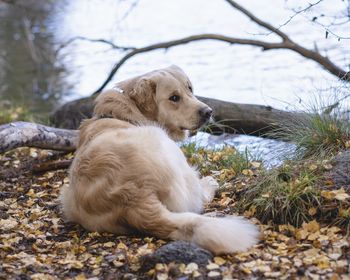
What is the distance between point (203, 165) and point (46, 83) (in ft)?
26.7

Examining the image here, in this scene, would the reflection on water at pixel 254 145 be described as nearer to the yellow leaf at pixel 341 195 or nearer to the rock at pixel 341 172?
the rock at pixel 341 172

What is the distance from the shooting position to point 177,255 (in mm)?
3990

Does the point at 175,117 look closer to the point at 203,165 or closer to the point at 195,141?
the point at 203,165

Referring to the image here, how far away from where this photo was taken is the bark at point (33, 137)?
655 cm

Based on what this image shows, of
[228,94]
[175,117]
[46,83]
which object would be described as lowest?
[46,83]

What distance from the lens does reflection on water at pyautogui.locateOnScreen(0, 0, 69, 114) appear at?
502 inches

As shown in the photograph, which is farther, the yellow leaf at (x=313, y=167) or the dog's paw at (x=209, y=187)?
the dog's paw at (x=209, y=187)

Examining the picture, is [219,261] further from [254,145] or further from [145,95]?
[254,145]

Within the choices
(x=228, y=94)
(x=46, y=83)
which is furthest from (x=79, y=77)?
(x=228, y=94)

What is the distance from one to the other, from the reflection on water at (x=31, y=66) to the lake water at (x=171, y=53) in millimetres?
22

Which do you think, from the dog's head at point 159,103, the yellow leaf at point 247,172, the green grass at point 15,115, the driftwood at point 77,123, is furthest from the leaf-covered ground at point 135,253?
the green grass at point 15,115

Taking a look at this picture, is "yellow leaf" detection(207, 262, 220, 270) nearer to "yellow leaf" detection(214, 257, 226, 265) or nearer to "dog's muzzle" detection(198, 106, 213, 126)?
"yellow leaf" detection(214, 257, 226, 265)

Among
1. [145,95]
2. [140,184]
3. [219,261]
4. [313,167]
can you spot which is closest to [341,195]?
[313,167]

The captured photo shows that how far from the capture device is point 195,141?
24.5ft
